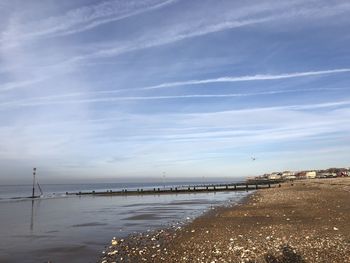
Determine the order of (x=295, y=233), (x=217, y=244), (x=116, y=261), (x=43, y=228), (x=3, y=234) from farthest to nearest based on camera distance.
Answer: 1. (x=43, y=228)
2. (x=3, y=234)
3. (x=295, y=233)
4. (x=217, y=244)
5. (x=116, y=261)

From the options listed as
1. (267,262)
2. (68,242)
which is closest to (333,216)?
(267,262)

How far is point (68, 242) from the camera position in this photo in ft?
78.4

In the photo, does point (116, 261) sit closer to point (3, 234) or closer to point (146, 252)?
point (146, 252)

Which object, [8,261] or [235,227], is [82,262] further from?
[235,227]

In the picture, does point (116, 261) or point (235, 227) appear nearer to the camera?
point (116, 261)

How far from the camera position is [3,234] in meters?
28.8

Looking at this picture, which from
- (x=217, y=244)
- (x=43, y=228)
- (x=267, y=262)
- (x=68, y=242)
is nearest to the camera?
(x=267, y=262)

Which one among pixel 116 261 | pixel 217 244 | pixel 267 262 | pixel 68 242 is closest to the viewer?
pixel 267 262

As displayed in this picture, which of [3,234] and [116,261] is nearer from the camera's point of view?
[116,261]

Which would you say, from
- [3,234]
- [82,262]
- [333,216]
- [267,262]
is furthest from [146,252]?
[3,234]

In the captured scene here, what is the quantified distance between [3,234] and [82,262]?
45.8 feet

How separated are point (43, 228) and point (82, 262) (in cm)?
1559

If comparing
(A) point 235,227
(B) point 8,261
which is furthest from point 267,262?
(B) point 8,261

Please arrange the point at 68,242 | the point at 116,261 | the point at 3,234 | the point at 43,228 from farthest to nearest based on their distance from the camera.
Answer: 1. the point at 43,228
2. the point at 3,234
3. the point at 68,242
4. the point at 116,261
